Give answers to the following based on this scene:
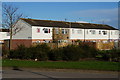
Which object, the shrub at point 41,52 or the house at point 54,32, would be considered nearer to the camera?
the shrub at point 41,52

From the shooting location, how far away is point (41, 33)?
49625mm

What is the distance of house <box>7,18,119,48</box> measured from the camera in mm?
48344

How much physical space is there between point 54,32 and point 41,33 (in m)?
3.02

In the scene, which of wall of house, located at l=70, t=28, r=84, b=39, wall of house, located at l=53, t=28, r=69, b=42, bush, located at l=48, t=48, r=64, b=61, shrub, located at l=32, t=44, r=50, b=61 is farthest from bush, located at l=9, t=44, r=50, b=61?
wall of house, located at l=70, t=28, r=84, b=39

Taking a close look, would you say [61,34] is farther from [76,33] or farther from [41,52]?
[41,52]

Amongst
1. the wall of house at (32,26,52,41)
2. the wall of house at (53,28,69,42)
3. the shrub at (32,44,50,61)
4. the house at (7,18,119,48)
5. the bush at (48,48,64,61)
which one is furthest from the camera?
the wall of house at (53,28,69,42)

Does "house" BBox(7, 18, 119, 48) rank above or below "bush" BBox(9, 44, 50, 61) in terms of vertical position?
above

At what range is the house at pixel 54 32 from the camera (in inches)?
1903

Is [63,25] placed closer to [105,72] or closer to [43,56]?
[43,56]

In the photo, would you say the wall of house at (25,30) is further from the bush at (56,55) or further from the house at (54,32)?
the bush at (56,55)

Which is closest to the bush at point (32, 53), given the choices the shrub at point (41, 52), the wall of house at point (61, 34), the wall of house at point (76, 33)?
the shrub at point (41, 52)

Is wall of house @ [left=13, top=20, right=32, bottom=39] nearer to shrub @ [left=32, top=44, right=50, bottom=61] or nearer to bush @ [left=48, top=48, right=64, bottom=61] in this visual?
shrub @ [left=32, top=44, right=50, bottom=61]

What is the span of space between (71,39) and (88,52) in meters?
32.3

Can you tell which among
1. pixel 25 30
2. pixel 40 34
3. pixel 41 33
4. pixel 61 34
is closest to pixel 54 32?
pixel 61 34
